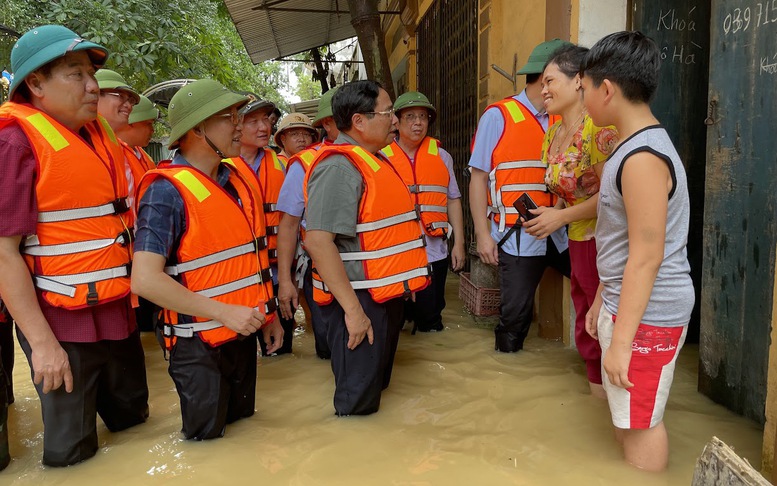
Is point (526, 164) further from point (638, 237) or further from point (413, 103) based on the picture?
point (638, 237)

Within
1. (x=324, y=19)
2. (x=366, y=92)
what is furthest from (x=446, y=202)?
(x=324, y=19)

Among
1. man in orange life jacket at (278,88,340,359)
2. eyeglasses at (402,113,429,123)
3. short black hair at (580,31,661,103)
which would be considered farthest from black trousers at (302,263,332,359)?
Result: short black hair at (580,31,661,103)

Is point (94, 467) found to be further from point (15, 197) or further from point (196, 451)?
point (15, 197)

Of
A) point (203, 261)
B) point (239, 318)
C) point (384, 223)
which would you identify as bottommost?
point (239, 318)

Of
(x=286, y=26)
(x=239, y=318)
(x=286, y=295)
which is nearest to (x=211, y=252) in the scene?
(x=239, y=318)

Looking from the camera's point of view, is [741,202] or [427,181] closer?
[741,202]

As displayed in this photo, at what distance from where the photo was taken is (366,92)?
296cm

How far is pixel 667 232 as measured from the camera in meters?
2.05

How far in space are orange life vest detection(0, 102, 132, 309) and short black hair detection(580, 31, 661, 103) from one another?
2.09 m

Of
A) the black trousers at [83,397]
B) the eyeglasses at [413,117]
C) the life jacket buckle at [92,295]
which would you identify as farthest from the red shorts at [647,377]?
the eyeglasses at [413,117]

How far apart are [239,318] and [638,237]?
1.66m

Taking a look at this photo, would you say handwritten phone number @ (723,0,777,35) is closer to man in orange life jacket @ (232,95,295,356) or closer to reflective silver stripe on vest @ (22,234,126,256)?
man in orange life jacket @ (232,95,295,356)

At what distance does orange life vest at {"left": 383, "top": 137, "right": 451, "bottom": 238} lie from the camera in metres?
4.54

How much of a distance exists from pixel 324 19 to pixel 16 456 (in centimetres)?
1037
